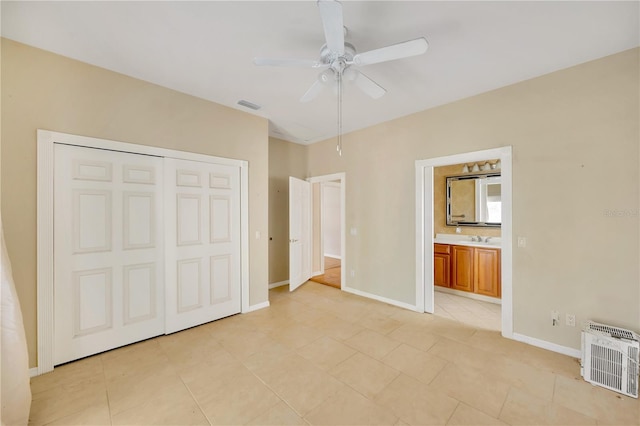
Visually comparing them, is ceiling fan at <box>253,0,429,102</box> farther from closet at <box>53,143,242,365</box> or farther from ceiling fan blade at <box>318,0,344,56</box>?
closet at <box>53,143,242,365</box>

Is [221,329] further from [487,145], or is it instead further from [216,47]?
[487,145]

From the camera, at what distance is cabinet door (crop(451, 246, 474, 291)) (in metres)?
4.16

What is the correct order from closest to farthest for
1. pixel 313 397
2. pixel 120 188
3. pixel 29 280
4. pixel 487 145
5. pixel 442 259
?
1. pixel 313 397
2. pixel 29 280
3. pixel 120 188
4. pixel 487 145
5. pixel 442 259

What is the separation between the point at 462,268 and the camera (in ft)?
13.9

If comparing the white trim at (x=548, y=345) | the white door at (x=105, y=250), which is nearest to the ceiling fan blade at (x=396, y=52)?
the white door at (x=105, y=250)

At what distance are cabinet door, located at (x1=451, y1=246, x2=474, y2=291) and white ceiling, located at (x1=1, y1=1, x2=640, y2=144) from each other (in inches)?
98.2

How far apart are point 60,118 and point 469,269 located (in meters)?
5.45

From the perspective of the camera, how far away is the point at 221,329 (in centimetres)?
309

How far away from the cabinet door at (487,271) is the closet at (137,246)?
3677mm

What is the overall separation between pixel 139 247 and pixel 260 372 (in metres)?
1.82

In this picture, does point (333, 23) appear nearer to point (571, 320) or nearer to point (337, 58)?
point (337, 58)

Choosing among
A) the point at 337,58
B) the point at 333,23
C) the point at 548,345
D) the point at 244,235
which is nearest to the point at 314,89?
the point at 337,58

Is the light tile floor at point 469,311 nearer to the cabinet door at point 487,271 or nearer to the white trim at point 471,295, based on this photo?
the white trim at point 471,295

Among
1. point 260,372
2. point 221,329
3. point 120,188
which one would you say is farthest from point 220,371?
point 120,188
